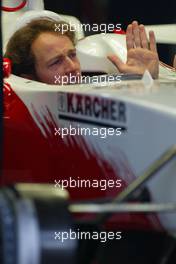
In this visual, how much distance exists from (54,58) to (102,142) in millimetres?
235

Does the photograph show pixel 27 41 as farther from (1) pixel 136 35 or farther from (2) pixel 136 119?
(2) pixel 136 119

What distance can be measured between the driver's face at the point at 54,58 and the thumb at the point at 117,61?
0.06m

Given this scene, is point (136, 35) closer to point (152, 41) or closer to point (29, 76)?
point (152, 41)

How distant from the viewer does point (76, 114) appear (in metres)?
0.88

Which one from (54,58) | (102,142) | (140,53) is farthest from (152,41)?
(102,142)

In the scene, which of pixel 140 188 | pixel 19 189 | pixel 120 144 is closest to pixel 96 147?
pixel 120 144

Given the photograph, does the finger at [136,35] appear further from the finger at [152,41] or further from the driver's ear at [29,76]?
the driver's ear at [29,76]

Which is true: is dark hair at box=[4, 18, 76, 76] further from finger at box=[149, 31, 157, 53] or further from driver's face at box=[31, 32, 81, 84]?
finger at box=[149, 31, 157, 53]

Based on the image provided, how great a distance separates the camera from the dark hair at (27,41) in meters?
1.05

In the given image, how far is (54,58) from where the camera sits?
1.04 metres

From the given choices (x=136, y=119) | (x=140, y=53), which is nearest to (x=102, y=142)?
(x=136, y=119)

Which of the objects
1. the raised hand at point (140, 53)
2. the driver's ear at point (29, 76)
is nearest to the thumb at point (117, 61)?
the raised hand at point (140, 53)

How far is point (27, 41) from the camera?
1069mm

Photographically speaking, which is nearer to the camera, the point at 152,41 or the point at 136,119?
the point at 136,119
